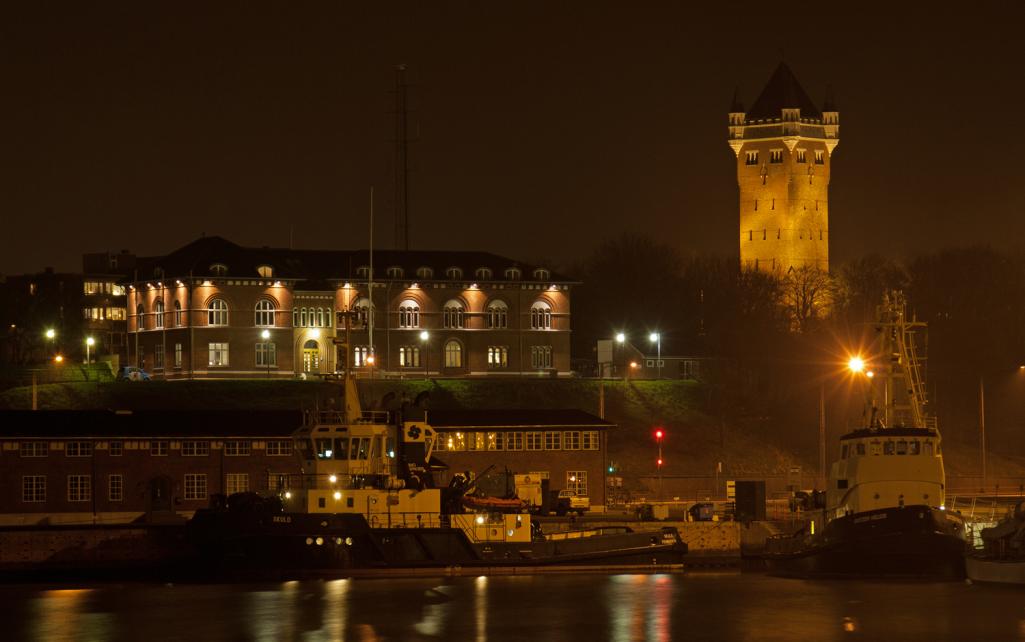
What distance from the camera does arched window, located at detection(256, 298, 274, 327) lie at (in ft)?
383

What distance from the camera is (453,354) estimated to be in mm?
121062

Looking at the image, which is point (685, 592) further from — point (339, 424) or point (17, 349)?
point (17, 349)

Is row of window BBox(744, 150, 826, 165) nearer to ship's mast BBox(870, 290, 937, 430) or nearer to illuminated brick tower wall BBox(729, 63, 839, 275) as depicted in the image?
illuminated brick tower wall BBox(729, 63, 839, 275)

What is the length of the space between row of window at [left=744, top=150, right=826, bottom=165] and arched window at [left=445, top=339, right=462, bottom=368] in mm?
59544

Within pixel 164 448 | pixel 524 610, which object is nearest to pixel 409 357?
pixel 164 448

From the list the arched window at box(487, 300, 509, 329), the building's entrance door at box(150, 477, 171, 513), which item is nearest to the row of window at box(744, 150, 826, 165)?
the arched window at box(487, 300, 509, 329)

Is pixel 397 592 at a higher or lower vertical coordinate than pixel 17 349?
lower

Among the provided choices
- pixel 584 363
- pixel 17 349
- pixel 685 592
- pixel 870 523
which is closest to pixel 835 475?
pixel 870 523

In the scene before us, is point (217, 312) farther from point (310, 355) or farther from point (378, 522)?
point (378, 522)

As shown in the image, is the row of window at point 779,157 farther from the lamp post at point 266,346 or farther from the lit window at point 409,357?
the lamp post at point 266,346

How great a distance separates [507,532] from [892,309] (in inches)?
646

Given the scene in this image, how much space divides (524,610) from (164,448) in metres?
32.0

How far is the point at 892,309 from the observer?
213ft

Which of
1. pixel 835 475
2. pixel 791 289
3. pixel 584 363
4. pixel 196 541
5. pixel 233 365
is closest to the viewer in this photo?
pixel 196 541
